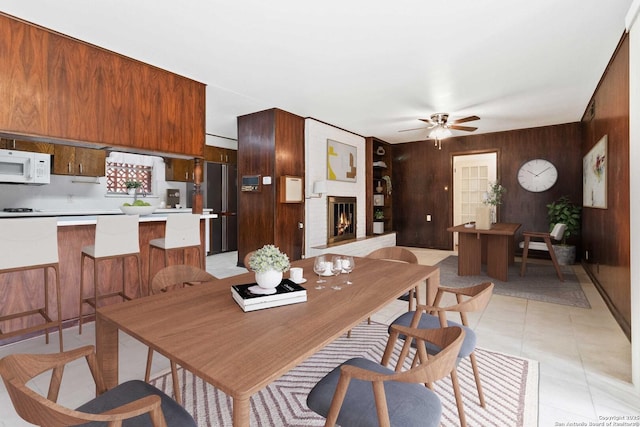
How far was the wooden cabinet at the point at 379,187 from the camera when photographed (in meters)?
7.03

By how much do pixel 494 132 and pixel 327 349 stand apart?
19.4ft

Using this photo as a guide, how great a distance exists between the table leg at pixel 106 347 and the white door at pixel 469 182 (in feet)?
23.5

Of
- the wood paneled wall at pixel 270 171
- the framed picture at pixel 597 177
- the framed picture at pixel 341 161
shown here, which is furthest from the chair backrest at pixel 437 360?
the framed picture at pixel 341 161

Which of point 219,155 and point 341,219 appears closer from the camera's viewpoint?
point 341,219

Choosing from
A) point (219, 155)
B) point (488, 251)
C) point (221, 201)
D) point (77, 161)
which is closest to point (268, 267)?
point (488, 251)

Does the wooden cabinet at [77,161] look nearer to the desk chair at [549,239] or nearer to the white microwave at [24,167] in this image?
the white microwave at [24,167]

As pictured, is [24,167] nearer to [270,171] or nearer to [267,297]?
[270,171]

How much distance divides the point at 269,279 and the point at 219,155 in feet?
19.1

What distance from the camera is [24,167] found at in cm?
450

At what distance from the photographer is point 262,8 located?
7.84ft

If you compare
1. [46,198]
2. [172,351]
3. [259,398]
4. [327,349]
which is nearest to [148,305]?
[172,351]

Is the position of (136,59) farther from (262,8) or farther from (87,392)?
(87,392)

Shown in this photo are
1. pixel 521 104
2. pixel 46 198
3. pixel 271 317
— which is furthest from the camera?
pixel 46 198

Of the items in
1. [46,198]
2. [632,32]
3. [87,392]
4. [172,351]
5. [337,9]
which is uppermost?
[337,9]
